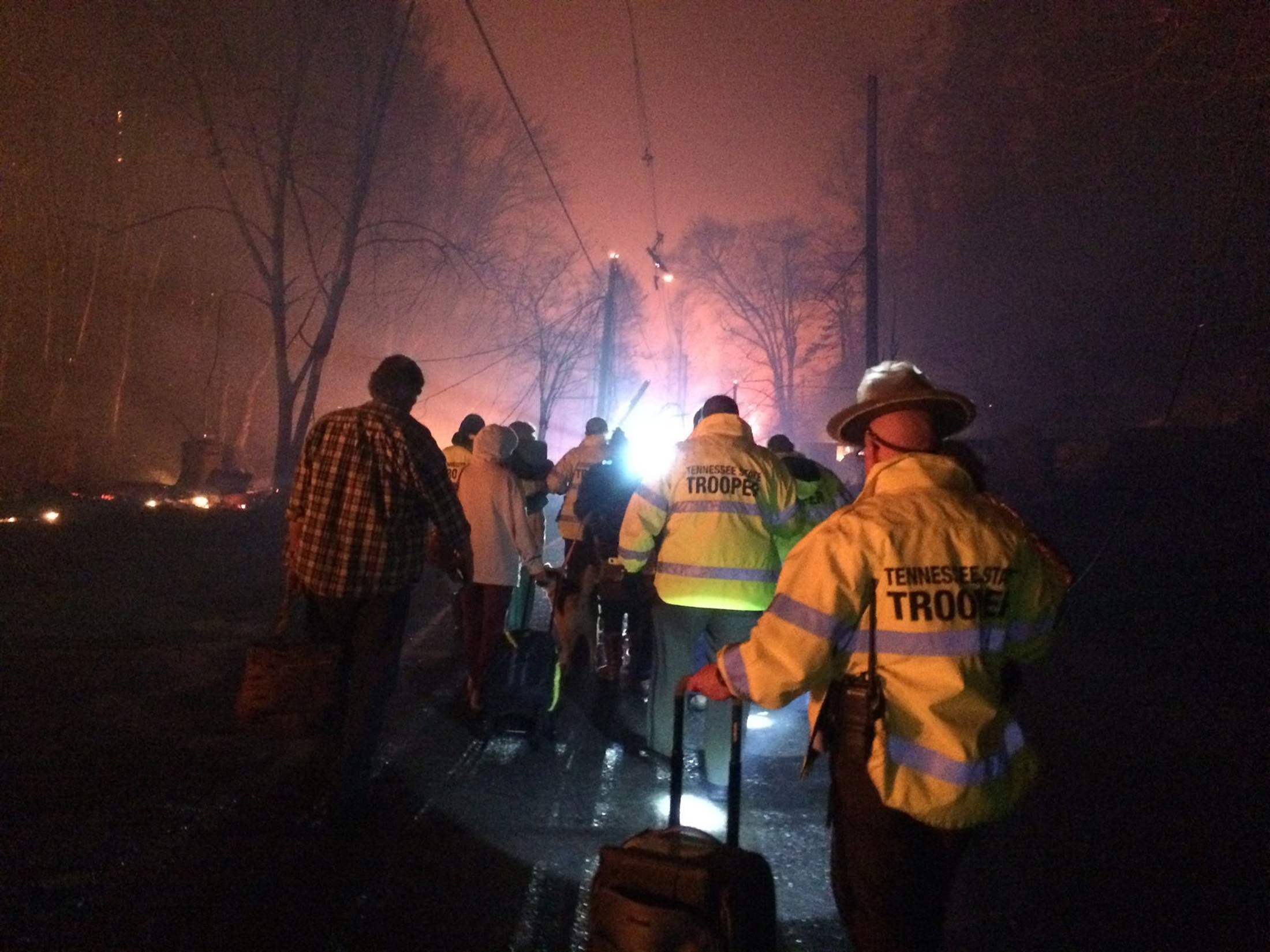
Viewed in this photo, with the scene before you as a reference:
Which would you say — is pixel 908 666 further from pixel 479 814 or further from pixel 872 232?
pixel 872 232

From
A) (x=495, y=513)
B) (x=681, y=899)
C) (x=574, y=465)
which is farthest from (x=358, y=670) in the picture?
(x=574, y=465)

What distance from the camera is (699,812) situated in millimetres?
3711

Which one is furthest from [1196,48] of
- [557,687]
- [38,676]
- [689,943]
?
[38,676]

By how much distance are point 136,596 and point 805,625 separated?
26.8 feet

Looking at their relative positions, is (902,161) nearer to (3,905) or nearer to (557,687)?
(557,687)

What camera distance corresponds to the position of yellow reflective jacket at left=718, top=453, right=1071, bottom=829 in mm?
1695

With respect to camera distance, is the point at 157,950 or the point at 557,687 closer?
the point at 157,950

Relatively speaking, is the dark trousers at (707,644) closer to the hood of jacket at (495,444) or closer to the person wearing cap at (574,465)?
the hood of jacket at (495,444)

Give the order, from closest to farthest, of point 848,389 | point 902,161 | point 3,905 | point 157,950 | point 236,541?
point 157,950, point 3,905, point 236,541, point 902,161, point 848,389

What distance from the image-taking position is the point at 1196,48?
7.85m

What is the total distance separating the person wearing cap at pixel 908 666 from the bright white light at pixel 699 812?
1.80m

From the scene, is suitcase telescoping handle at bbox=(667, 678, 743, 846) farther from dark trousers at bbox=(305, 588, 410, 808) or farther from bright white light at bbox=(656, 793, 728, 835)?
dark trousers at bbox=(305, 588, 410, 808)

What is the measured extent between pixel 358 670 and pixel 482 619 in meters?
1.45

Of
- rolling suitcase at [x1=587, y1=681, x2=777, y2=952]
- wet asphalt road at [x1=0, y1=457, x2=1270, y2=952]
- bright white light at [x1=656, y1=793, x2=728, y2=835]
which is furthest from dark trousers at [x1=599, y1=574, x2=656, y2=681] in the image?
rolling suitcase at [x1=587, y1=681, x2=777, y2=952]
